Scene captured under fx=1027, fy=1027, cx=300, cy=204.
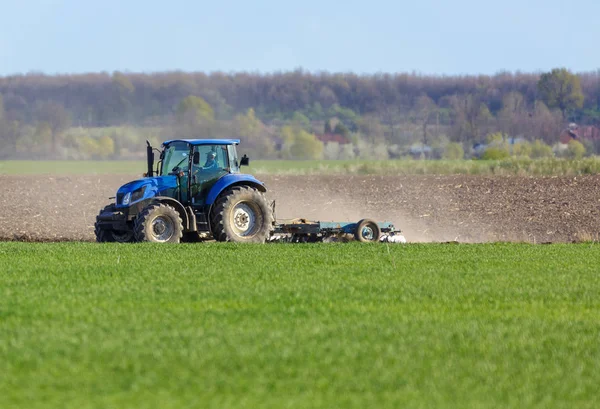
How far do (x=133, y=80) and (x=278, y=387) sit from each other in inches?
1968

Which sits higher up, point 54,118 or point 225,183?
point 54,118

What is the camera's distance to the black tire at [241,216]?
21.0 m

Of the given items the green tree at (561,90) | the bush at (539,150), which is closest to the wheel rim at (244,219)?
the bush at (539,150)

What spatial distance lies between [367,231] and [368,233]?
5 centimetres

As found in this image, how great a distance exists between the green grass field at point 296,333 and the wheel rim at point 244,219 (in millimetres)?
3699

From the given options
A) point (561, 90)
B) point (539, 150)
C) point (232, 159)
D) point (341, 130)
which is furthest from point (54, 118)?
point (561, 90)

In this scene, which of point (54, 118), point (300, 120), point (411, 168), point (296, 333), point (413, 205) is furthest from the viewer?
point (300, 120)

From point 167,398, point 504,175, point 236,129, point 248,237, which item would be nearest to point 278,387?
point 167,398

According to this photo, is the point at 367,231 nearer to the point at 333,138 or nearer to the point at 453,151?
the point at 333,138

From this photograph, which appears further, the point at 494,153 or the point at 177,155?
the point at 494,153

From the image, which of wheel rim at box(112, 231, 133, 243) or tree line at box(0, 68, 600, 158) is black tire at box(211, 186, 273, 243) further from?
tree line at box(0, 68, 600, 158)

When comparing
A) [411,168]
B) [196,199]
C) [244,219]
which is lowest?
[244,219]

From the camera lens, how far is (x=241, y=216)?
2139 centimetres

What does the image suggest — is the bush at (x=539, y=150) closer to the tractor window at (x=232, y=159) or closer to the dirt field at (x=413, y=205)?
the dirt field at (x=413, y=205)
